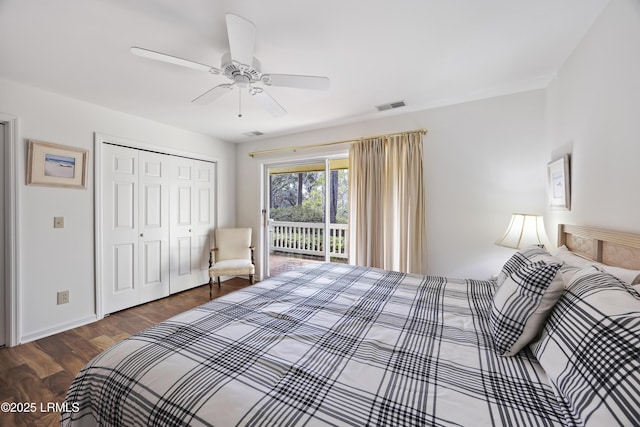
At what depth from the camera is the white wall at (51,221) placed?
91.6 inches

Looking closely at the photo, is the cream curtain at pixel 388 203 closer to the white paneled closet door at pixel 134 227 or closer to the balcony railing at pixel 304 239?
the balcony railing at pixel 304 239

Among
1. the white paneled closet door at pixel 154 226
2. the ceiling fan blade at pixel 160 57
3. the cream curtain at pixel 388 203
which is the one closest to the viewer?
the ceiling fan blade at pixel 160 57

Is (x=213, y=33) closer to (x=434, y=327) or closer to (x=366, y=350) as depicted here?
(x=366, y=350)

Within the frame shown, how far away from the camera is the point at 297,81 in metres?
1.73

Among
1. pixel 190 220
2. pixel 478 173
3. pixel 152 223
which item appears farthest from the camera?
pixel 190 220

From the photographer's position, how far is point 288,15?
4.85 ft

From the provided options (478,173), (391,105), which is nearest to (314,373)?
(478,173)

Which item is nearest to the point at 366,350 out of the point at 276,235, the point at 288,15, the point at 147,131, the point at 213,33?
the point at 288,15

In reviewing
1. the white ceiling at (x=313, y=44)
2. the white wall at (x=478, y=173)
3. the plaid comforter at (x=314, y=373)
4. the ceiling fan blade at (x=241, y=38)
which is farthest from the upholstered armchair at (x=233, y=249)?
the ceiling fan blade at (x=241, y=38)

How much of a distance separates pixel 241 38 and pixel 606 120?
2.10 m

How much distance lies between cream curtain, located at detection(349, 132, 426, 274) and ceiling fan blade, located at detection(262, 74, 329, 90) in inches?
58.1

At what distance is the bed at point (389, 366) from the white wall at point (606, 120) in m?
0.25

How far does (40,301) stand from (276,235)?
3.31m

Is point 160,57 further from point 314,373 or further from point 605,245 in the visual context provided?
point 605,245
